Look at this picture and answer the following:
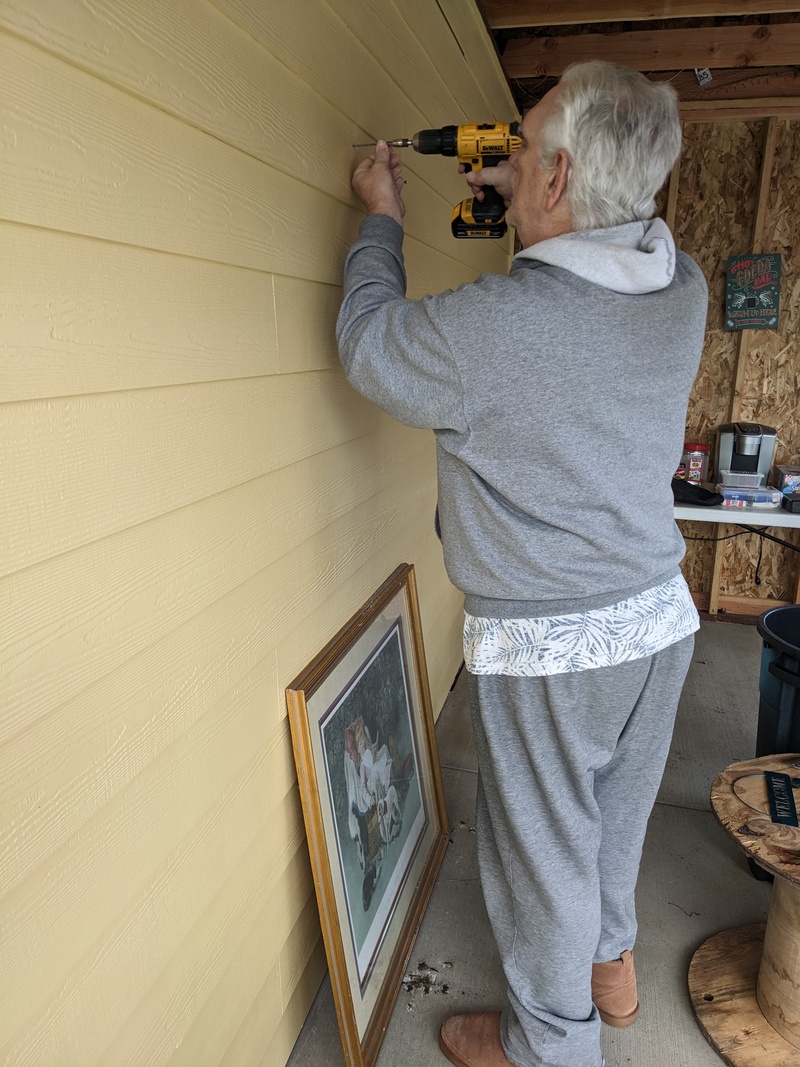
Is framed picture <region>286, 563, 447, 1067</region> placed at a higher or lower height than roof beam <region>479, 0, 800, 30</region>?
lower

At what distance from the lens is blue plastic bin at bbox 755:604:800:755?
208 centimetres

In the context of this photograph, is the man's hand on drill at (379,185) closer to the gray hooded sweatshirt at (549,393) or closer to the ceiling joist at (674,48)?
the gray hooded sweatshirt at (549,393)

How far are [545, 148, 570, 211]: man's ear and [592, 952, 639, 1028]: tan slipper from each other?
5.28 ft

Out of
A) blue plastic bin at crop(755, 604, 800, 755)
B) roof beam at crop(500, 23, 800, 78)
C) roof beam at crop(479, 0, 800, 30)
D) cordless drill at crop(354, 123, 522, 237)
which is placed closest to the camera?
cordless drill at crop(354, 123, 522, 237)

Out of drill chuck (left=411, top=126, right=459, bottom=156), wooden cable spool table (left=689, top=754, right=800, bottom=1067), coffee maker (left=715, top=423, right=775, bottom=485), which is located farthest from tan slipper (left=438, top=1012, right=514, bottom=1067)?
coffee maker (left=715, top=423, right=775, bottom=485)

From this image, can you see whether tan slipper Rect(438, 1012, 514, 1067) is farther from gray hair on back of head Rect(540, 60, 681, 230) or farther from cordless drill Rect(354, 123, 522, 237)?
cordless drill Rect(354, 123, 522, 237)

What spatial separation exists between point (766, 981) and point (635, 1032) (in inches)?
12.8

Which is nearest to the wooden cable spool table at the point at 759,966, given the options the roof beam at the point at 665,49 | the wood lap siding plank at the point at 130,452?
the wood lap siding plank at the point at 130,452

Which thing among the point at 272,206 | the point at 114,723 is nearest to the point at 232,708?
the point at 114,723

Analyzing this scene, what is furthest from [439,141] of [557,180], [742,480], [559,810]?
[742,480]

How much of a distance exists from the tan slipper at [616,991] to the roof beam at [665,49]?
3.37 metres

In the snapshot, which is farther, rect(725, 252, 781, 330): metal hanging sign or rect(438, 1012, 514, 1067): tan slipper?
rect(725, 252, 781, 330): metal hanging sign

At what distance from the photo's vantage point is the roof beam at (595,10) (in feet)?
9.20

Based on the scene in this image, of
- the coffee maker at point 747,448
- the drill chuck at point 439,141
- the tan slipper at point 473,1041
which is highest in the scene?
the drill chuck at point 439,141
